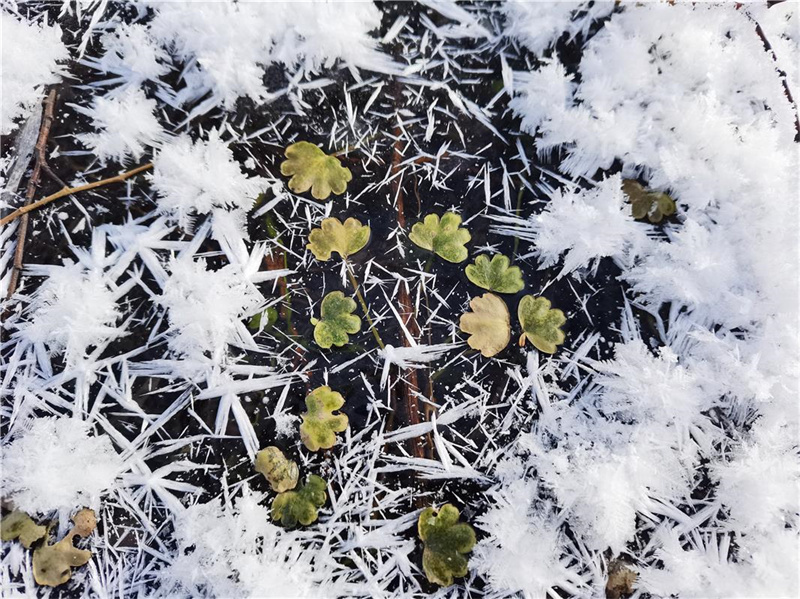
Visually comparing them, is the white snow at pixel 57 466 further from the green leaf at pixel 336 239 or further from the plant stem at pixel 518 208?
the plant stem at pixel 518 208

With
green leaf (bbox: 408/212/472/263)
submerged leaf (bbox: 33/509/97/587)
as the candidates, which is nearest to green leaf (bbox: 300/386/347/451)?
green leaf (bbox: 408/212/472/263)

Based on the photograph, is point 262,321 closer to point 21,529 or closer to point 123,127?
point 123,127

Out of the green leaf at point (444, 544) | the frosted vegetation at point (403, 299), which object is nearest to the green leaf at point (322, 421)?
the frosted vegetation at point (403, 299)

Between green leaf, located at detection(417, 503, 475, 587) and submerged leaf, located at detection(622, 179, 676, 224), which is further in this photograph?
submerged leaf, located at detection(622, 179, 676, 224)

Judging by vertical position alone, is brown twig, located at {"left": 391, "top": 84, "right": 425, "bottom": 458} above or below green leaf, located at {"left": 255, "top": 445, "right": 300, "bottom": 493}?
above

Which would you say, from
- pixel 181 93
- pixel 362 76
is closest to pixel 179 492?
pixel 181 93

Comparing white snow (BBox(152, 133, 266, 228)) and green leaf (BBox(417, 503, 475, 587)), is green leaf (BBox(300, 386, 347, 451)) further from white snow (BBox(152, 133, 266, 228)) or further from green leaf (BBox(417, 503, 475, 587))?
white snow (BBox(152, 133, 266, 228))

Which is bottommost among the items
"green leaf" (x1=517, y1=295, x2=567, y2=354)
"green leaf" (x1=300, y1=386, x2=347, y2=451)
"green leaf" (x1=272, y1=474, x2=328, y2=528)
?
"green leaf" (x1=272, y1=474, x2=328, y2=528)
